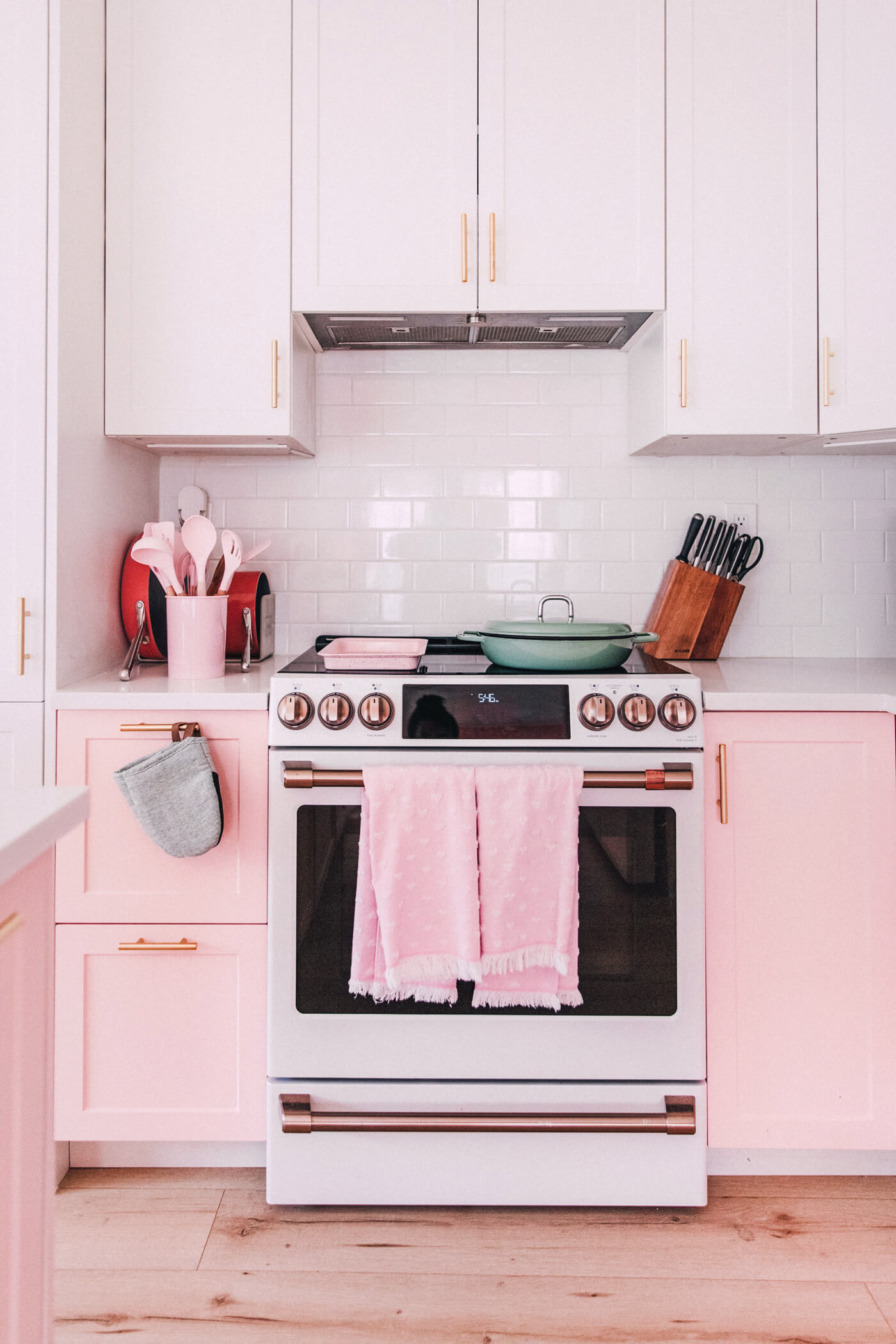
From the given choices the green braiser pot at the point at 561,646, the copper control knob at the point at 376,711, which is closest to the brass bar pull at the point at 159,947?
the copper control knob at the point at 376,711

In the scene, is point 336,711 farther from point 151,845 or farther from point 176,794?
point 151,845

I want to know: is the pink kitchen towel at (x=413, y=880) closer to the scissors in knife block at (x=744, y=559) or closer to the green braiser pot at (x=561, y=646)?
the green braiser pot at (x=561, y=646)

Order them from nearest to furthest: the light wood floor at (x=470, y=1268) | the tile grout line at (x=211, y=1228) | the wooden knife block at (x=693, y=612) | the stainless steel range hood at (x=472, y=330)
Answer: the light wood floor at (x=470, y=1268) → the tile grout line at (x=211, y=1228) → the stainless steel range hood at (x=472, y=330) → the wooden knife block at (x=693, y=612)

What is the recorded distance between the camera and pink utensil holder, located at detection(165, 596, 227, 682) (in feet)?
6.57

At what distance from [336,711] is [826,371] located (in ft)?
4.36

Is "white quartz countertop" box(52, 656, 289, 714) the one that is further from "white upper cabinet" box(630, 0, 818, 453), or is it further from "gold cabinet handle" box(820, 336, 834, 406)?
"gold cabinet handle" box(820, 336, 834, 406)

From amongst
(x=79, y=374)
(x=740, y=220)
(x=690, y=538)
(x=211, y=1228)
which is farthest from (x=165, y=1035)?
(x=740, y=220)

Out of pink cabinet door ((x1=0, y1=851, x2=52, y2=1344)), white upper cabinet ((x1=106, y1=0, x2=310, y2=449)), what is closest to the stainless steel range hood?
white upper cabinet ((x1=106, y1=0, x2=310, y2=449))

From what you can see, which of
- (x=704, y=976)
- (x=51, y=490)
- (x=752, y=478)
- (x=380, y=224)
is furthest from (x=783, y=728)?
(x=51, y=490)

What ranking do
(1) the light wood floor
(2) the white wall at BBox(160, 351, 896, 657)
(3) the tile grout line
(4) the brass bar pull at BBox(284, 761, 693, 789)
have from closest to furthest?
(1) the light wood floor → (3) the tile grout line → (4) the brass bar pull at BBox(284, 761, 693, 789) → (2) the white wall at BBox(160, 351, 896, 657)

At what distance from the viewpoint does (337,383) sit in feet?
8.07

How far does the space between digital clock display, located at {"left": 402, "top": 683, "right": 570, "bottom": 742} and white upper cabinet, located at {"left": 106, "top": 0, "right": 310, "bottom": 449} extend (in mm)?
747

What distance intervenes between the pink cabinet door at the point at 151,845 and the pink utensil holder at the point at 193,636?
0.21 m

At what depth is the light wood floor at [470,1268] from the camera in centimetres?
154
